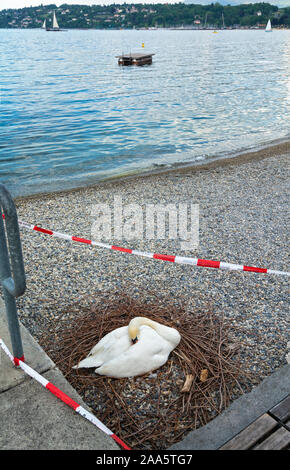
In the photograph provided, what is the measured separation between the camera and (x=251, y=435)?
94.7 inches

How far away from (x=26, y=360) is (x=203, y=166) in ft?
32.5

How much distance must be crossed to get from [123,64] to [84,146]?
132 feet

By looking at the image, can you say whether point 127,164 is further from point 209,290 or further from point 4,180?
point 209,290

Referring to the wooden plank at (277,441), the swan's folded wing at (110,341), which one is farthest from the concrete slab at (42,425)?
the wooden plank at (277,441)

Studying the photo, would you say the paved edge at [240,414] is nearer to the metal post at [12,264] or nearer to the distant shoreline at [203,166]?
the metal post at [12,264]

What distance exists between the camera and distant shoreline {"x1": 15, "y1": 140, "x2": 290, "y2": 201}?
10.3 m

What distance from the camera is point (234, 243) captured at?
612cm

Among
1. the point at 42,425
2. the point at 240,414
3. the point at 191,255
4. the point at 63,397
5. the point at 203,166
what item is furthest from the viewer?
the point at 203,166

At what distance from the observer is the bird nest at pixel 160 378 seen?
9.36 ft

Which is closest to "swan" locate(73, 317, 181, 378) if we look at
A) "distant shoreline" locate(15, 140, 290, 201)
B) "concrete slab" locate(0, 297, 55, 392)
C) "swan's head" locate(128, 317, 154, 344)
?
"swan's head" locate(128, 317, 154, 344)

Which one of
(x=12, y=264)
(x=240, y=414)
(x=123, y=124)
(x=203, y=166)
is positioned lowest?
(x=203, y=166)

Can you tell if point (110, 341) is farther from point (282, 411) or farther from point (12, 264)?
point (282, 411)

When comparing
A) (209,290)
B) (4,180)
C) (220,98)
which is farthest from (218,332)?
(220,98)

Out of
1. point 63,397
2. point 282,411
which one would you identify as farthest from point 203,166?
point 63,397
